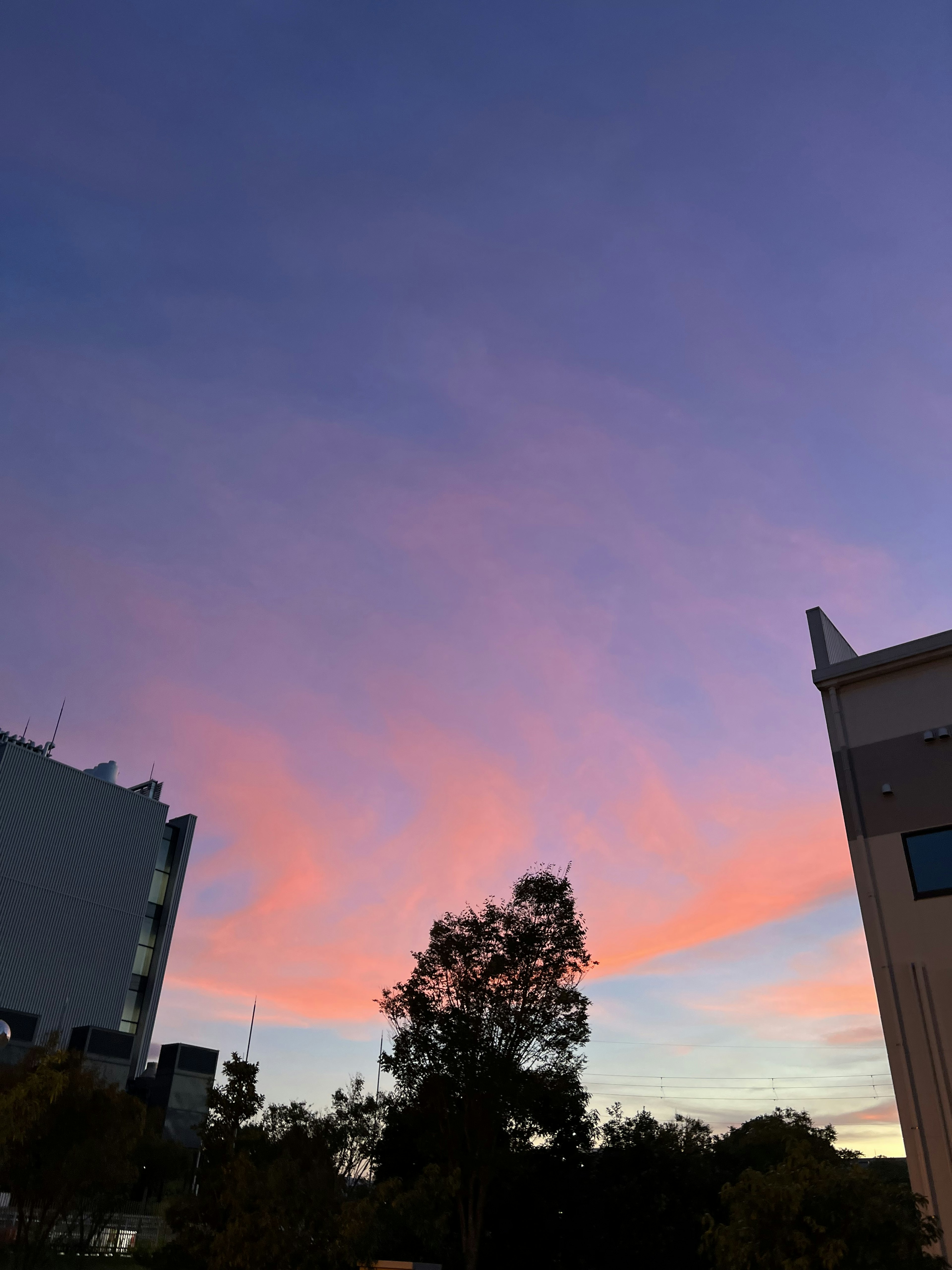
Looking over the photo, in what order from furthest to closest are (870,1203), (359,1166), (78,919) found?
(78,919)
(359,1166)
(870,1203)


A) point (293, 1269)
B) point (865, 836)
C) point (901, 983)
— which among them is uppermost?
point (865, 836)

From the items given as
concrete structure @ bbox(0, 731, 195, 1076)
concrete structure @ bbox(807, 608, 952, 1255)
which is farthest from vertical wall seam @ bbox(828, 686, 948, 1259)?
concrete structure @ bbox(0, 731, 195, 1076)

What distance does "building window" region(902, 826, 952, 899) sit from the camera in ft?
77.4

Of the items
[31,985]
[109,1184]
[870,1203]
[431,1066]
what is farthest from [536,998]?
[31,985]

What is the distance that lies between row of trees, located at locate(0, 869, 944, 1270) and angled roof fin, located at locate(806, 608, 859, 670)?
1270 cm

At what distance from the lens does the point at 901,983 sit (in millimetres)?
23016

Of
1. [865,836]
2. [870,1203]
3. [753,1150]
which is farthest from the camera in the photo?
[753,1150]

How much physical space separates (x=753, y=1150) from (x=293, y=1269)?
28273 mm

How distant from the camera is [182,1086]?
→ 63.9m

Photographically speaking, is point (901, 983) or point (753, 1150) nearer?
point (901, 983)

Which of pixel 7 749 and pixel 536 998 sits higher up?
pixel 7 749

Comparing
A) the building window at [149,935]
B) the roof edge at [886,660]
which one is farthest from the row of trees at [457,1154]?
the building window at [149,935]

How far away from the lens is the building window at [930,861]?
2358cm

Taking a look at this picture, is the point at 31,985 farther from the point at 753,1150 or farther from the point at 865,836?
the point at 865,836
